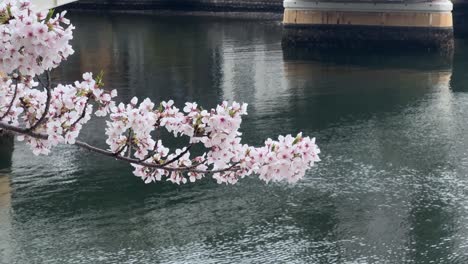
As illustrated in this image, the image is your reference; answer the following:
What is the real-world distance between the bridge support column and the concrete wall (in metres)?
8.11

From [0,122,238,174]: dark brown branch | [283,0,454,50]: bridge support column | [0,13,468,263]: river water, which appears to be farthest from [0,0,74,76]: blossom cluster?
[283,0,454,50]: bridge support column

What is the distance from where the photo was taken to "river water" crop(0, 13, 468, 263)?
7855 millimetres

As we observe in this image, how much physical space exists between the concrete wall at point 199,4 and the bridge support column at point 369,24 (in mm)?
8111

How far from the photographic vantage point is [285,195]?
30.9 feet

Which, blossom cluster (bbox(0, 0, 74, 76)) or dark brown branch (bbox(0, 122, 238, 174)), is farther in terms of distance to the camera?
dark brown branch (bbox(0, 122, 238, 174))

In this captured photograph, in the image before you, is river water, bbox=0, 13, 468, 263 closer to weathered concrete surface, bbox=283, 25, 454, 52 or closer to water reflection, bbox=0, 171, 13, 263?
water reflection, bbox=0, 171, 13, 263

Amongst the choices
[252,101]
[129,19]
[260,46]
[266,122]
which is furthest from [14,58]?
[129,19]

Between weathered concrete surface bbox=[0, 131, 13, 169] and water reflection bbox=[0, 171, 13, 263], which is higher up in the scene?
weathered concrete surface bbox=[0, 131, 13, 169]

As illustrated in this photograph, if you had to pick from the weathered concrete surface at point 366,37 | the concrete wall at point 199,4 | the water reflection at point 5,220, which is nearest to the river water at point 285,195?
the water reflection at point 5,220

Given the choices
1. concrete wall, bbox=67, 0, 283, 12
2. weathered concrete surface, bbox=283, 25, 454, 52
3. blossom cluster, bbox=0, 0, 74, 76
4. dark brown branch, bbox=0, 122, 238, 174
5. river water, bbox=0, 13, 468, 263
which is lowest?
river water, bbox=0, 13, 468, 263

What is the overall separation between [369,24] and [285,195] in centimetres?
1508

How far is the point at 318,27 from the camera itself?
23.8 metres

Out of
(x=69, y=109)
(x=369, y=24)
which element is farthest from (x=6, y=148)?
(x=369, y=24)

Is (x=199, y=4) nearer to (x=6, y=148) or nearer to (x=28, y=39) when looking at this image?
(x=6, y=148)
